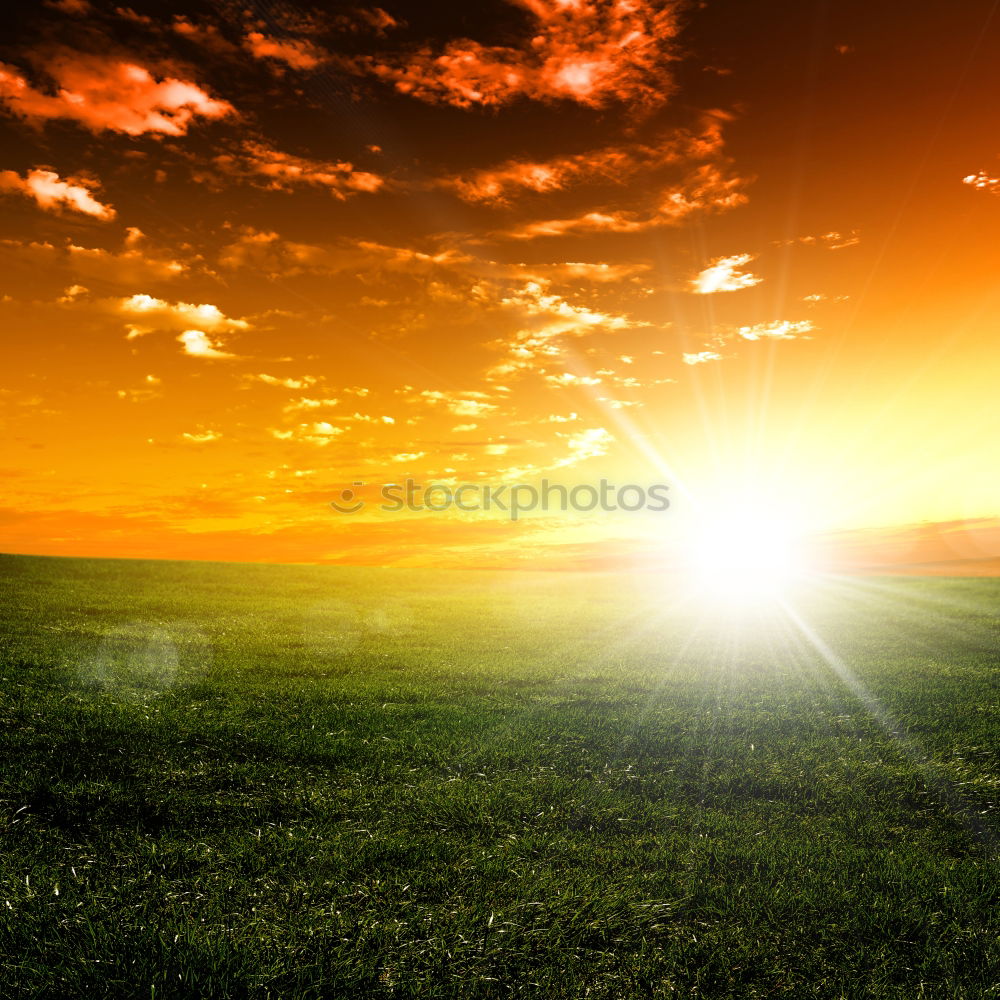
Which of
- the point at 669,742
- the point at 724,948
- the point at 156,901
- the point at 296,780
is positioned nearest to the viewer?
the point at 724,948

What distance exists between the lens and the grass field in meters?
5.21

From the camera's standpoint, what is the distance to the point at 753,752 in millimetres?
10164

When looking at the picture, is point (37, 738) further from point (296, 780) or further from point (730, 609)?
point (730, 609)

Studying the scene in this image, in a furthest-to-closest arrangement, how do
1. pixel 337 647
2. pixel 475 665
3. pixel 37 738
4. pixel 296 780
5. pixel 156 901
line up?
pixel 337 647 < pixel 475 665 < pixel 37 738 < pixel 296 780 < pixel 156 901

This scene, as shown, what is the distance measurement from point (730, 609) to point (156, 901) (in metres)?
26.2

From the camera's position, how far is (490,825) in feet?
24.2

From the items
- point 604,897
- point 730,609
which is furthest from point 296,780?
point 730,609

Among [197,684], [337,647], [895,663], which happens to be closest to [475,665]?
[337,647]

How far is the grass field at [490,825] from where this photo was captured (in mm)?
5215

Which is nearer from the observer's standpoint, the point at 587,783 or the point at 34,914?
the point at 34,914

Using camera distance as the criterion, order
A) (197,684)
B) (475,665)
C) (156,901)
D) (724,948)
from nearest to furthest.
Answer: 1. (724,948)
2. (156,901)
3. (197,684)
4. (475,665)

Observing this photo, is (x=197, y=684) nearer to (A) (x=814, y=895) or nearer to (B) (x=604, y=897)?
(B) (x=604, y=897)

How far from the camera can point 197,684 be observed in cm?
1339

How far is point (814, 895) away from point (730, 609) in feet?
77.8
